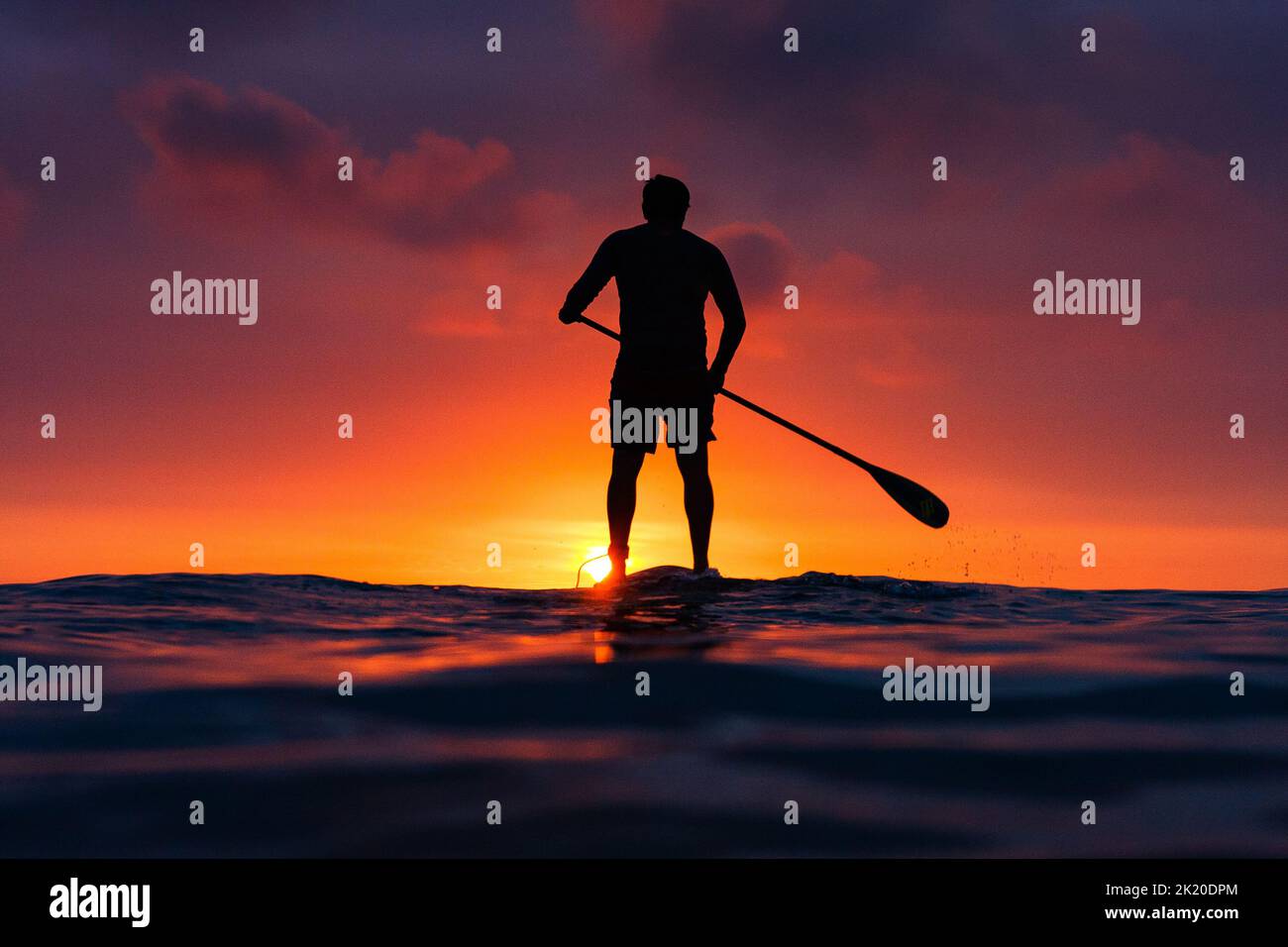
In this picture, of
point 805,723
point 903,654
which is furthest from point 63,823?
point 903,654

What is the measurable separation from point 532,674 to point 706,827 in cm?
187

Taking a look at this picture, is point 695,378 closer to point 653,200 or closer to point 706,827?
point 653,200

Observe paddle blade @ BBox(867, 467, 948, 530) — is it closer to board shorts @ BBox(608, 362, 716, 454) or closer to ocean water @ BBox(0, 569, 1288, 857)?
board shorts @ BBox(608, 362, 716, 454)

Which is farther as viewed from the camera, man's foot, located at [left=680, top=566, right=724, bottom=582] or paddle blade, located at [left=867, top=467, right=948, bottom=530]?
paddle blade, located at [left=867, top=467, right=948, bottom=530]

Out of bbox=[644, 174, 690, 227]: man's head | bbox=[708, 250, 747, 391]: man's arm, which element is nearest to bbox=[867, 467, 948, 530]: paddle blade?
bbox=[708, 250, 747, 391]: man's arm

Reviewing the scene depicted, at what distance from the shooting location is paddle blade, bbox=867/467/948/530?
9219 mm

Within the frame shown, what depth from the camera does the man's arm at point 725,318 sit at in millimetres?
8234

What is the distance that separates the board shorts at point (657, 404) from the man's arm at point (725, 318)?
270 mm

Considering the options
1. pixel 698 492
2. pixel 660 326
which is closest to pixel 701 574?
pixel 698 492

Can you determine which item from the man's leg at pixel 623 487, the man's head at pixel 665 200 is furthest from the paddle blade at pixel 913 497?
the man's head at pixel 665 200

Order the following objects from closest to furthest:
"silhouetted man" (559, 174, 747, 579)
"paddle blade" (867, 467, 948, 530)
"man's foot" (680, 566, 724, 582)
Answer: "silhouetted man" (559, 174, 747, 579) < "man's foot" (680, 566, 724, 582) < "paddle blade" (867, 467, 948, 530)

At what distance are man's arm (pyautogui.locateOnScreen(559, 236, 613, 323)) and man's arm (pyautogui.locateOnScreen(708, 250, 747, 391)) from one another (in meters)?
0.84

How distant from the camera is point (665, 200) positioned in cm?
802

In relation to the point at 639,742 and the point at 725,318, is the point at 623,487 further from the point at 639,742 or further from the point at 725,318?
the point at 639,742
